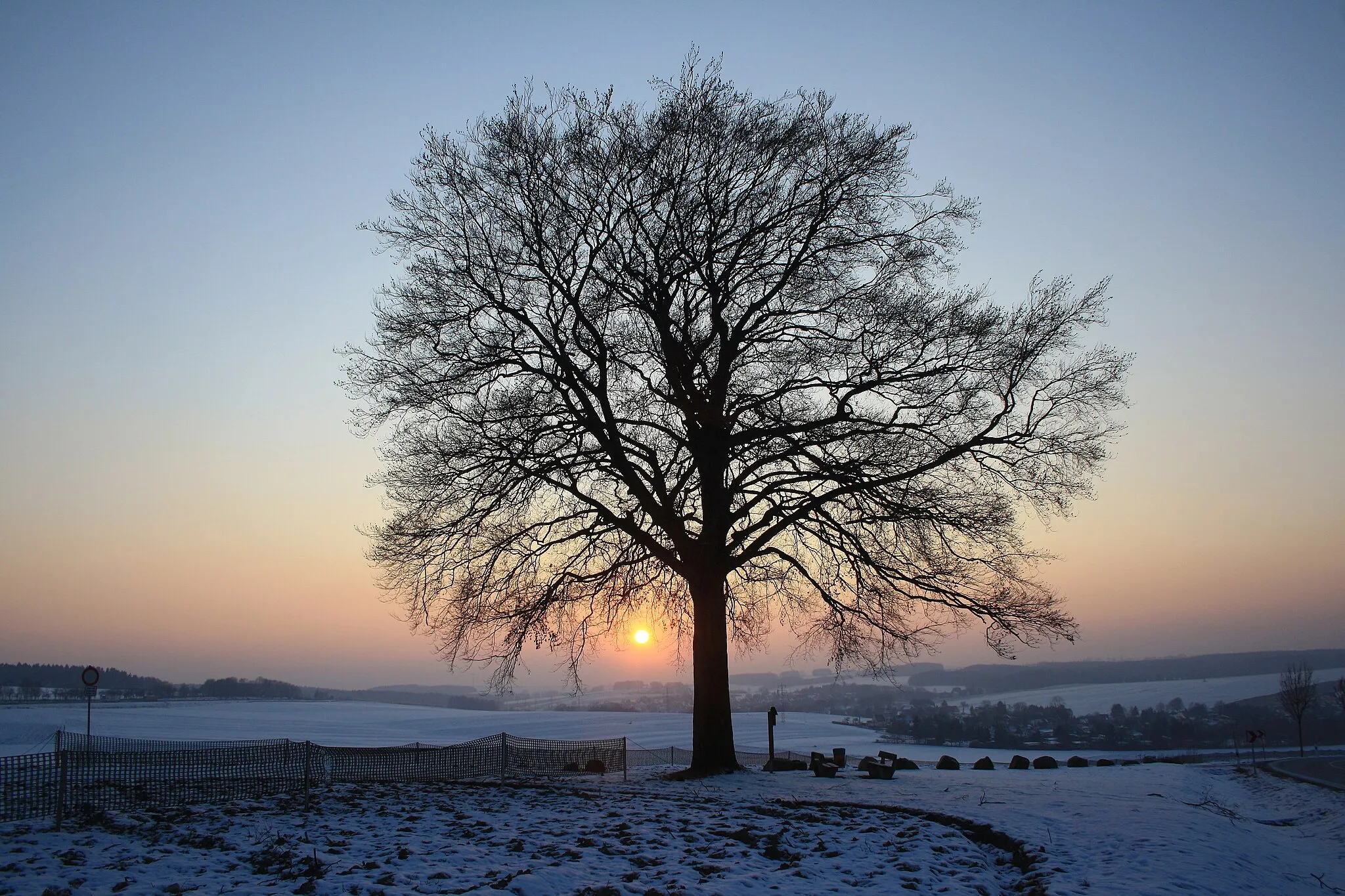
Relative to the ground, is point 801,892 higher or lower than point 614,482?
lower

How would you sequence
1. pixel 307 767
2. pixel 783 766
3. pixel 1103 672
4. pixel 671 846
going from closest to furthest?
pixel 671 846
pixel 307 767
pixel 783 766
pixel 1103 672

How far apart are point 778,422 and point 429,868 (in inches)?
448

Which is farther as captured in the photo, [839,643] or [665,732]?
[665,732]

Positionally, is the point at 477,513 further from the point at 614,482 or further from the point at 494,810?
the point at 494,810

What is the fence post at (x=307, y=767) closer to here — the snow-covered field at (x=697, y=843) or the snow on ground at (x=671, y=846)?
the snow on ground at (x=671, y=846)

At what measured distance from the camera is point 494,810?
423 inches

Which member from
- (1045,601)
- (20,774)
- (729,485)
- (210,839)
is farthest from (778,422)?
(20,774)

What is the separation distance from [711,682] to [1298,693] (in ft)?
133

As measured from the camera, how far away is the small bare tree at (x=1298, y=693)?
38.8 metres

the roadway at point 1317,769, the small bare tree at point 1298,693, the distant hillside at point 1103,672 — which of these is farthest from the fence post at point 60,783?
the distant hillside at point 1103,672

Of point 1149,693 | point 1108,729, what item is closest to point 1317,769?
point 1108,729

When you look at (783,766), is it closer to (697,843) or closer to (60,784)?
(697,843)

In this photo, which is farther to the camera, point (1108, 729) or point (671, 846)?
point (1108, 729)

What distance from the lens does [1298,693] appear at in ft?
132
